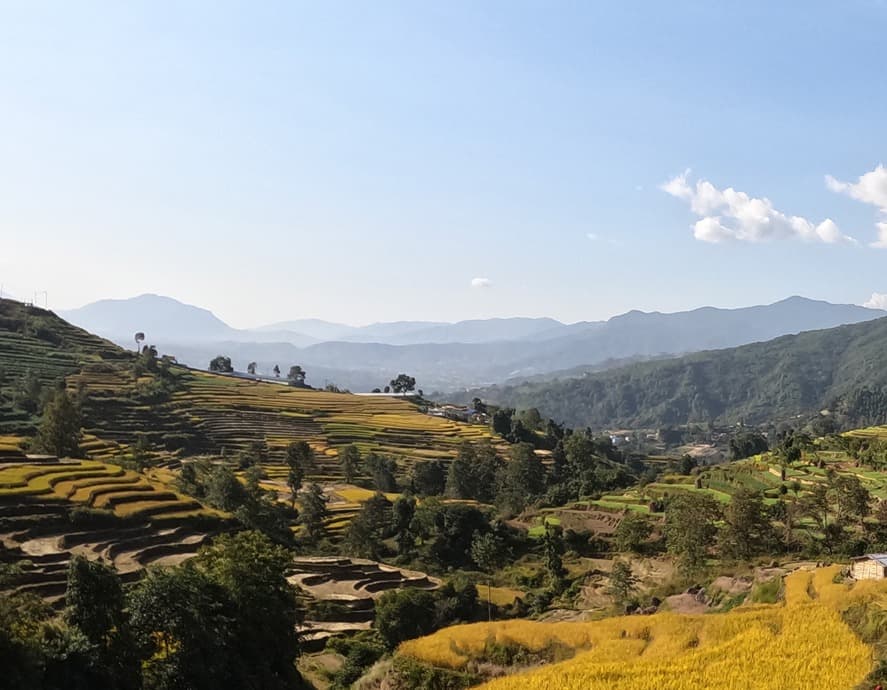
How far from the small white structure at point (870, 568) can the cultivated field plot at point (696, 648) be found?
225 centimetres

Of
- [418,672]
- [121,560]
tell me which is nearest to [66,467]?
[121,560]

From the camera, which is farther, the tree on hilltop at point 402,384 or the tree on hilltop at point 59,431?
the tree on hilltop at point 402,384

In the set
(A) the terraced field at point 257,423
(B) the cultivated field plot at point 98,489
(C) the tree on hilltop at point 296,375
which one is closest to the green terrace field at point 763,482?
(A) the terraced field at point 257,423

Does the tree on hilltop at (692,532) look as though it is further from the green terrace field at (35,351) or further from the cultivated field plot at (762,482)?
the green terrace field at (35,351)

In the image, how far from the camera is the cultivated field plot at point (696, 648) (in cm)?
1848

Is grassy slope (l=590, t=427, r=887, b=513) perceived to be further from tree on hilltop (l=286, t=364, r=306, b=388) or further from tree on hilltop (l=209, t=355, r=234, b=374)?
tree on hilltop (l=286, t=364, r=306, b=388)

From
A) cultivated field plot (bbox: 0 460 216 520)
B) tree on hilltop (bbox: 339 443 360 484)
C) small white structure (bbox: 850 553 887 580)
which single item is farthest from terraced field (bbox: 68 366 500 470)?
small white structure (bbox: 850 553 887 580)

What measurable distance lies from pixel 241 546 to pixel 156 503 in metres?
19.6

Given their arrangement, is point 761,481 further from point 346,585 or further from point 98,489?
point 98,489

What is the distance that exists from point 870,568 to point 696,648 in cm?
1053

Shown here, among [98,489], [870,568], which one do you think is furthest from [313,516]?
[870,568]

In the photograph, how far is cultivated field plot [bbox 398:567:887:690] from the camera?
60.6 feet

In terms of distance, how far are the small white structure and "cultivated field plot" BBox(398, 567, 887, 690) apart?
225cm

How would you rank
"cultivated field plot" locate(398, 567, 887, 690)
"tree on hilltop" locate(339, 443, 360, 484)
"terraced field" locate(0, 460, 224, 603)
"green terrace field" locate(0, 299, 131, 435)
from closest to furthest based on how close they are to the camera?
"cultivated field plot" locate(398, 567, 887, 690), "terraced field" locate(0, 460, 224, 603), "tree on hilltop" locate(339, 443, 360, 484), "green terrace field" locate(0, 299, 131, 435)
